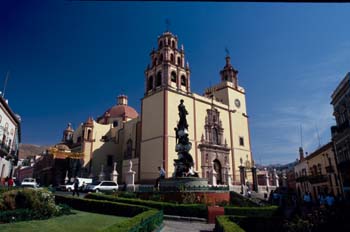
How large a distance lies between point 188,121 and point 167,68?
7300 mm

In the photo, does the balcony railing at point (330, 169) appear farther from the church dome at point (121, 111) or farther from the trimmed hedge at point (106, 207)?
the church dome at point (121, 111)

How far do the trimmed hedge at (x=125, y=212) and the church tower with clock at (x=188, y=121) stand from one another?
1492 cm

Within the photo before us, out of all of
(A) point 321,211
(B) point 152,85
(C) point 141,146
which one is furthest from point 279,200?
(B) point 152,85

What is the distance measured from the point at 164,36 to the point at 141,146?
15925mm

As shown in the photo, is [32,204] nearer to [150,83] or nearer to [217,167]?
[217,167]

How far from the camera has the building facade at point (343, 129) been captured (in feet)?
71.4

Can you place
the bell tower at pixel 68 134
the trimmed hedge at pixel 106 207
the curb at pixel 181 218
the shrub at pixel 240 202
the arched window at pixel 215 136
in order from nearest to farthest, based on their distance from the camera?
the trimmed hedge at pixel 106 207 → the curb at pixel 181 218 → the shrub at pixel 240 202 → the arched window at pixel 215 136 → the bell tower at pixel 68 134

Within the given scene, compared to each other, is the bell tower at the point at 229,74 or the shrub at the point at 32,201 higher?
the bell tower at the point at 229,74

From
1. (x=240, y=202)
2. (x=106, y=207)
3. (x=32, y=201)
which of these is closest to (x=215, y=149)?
(x=240, y=202)

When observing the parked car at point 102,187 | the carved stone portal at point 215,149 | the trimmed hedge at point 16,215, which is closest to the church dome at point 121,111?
the carved stone portal at point 215,149

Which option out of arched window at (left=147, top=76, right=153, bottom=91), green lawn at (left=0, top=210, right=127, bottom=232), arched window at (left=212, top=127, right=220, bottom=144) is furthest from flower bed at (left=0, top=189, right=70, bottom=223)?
arched window at (left=212, top=127, right=220, bottom=144)

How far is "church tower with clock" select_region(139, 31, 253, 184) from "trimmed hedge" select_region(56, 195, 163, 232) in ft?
48.9

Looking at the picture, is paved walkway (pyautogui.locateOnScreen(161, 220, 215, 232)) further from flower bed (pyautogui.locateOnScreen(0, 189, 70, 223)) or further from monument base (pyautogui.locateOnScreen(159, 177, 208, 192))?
flower bed (pyautogui.locateOnScreen(0, 189, 70, 223))

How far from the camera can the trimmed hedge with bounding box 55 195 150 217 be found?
10.6 meters
